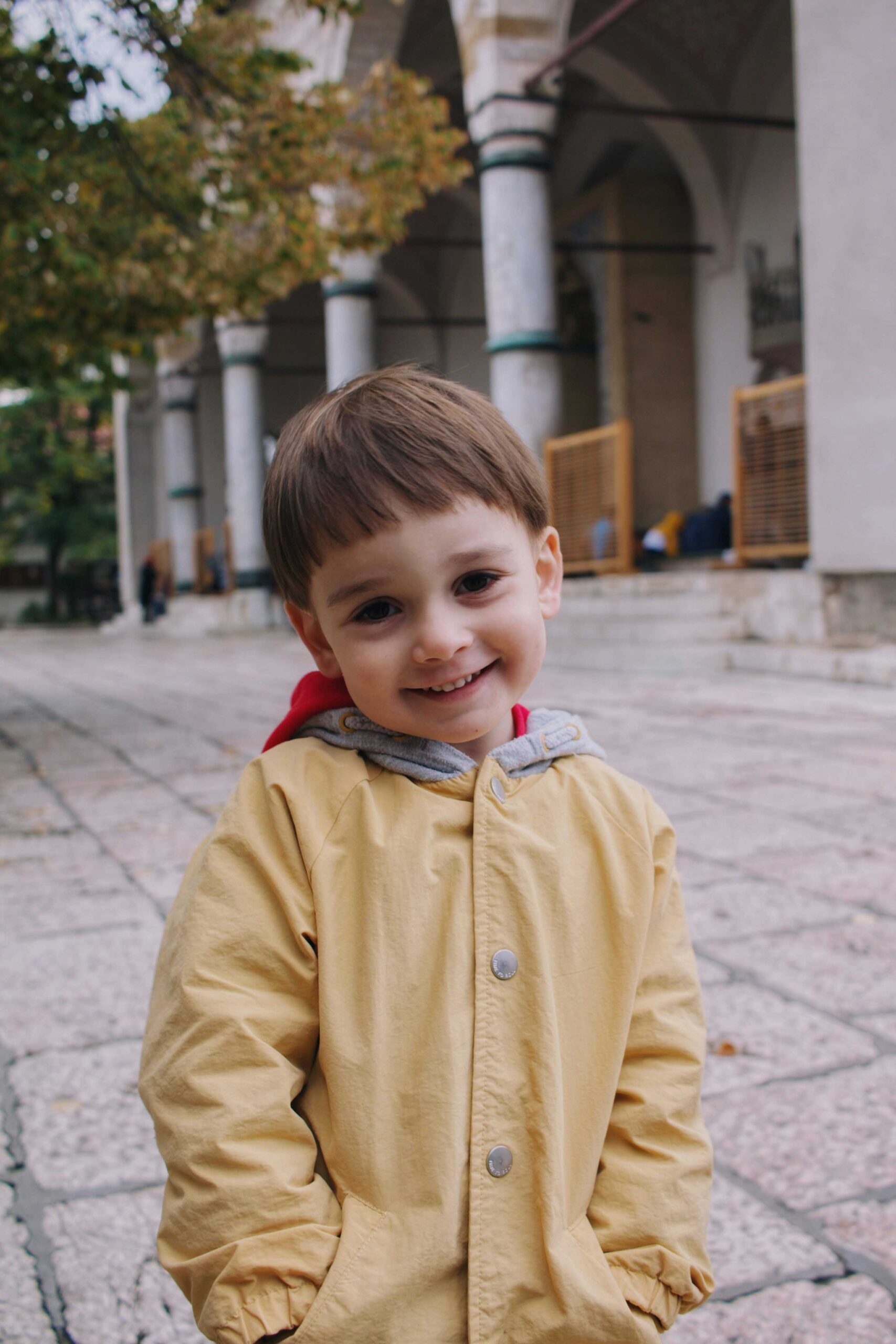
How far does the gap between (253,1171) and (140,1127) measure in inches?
38.5

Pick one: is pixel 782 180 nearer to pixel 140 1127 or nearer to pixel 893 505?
pixel 893 505

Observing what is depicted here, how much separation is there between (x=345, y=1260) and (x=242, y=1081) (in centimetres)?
16

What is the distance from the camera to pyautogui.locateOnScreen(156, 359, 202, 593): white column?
21.4 metres

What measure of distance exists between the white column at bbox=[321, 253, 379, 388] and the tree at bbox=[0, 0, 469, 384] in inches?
272

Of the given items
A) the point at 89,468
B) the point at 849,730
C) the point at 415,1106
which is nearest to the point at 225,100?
the point at 849,730

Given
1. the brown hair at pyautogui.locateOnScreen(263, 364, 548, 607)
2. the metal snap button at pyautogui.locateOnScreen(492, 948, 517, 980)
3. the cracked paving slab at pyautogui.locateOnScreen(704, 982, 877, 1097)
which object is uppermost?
the brown hair at pyautogui.locateOnScreen(263, 364, 548, 607)

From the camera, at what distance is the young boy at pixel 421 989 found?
1000 mm

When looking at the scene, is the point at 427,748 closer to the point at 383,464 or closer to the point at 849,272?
the point at 383,464

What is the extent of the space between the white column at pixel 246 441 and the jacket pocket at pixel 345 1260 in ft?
53.1

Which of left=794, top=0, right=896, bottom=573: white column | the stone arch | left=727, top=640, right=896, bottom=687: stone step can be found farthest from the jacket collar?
the stone arch

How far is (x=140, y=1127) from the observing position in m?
1.86

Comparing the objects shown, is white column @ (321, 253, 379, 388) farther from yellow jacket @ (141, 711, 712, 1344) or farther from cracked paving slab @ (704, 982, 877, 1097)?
yellow jacket @ (141, 711, 712, 1344)

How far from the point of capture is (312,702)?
3.86 ft

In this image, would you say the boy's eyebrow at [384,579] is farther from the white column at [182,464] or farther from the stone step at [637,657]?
the white column at [182,464]
